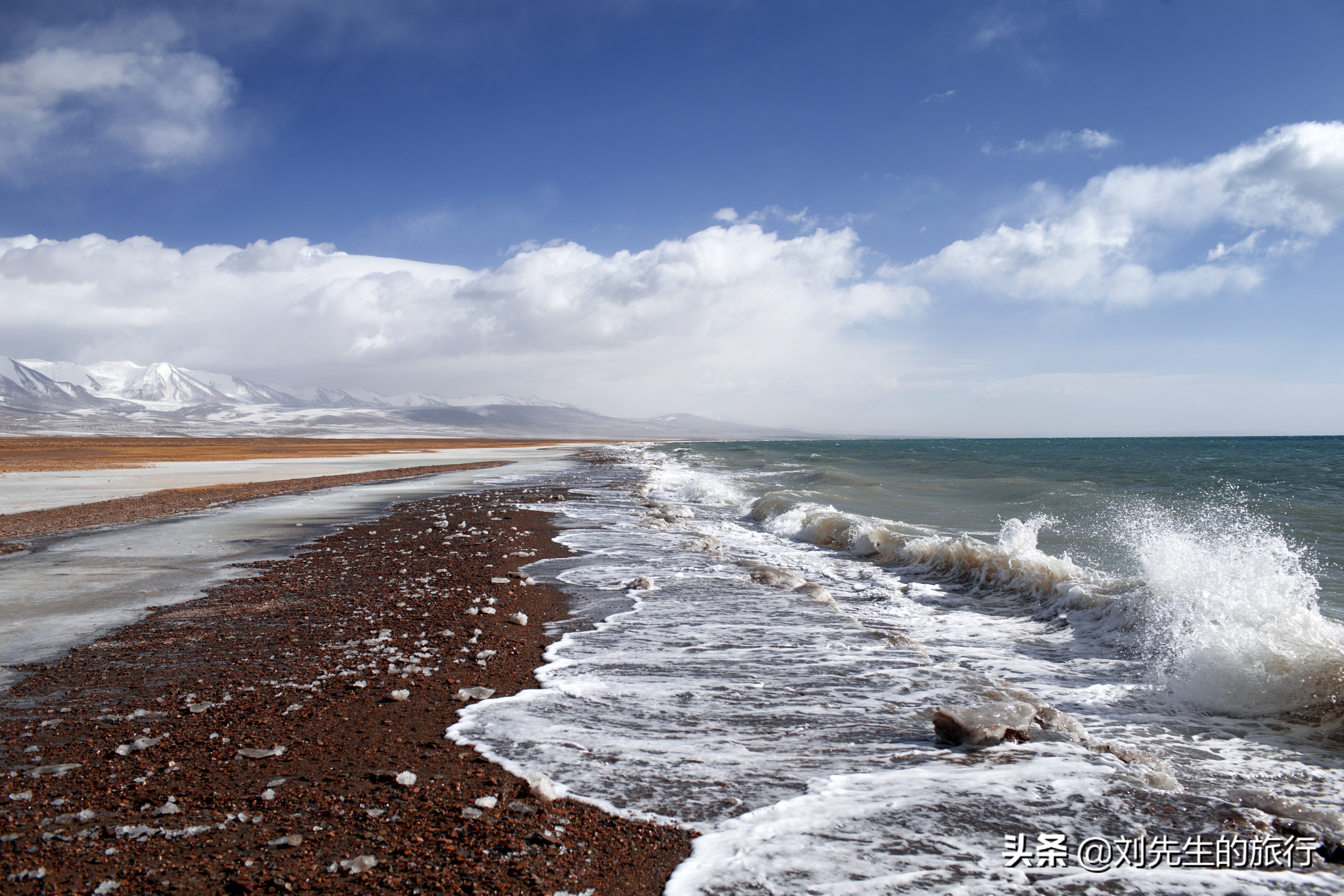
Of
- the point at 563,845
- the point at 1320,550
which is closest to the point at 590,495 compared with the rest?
the point at 1320,550

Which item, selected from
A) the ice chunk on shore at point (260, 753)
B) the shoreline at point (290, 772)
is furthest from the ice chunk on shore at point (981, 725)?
the ice chunk on shore at point (260, 753)

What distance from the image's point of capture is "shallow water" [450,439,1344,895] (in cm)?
376

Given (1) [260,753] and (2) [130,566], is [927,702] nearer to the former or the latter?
(1) [260,753]

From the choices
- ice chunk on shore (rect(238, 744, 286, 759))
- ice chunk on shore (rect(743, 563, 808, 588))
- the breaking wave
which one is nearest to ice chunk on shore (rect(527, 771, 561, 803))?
ice chunk on shore (rect(238, 744, 286, 759))

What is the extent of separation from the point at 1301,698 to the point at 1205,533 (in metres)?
11.5

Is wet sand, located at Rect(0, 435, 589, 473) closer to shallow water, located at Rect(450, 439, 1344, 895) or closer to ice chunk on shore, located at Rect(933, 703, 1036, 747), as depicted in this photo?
shallow water, located at Rect(450, 439, 1344, 895)

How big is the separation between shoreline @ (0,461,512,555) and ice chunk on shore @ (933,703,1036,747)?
16.9 m

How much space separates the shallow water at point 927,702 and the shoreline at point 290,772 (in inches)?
17.3

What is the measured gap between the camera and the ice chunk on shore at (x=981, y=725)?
4887mm

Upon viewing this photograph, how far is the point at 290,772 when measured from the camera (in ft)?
14.0

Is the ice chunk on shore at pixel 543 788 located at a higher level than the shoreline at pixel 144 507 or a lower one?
higher

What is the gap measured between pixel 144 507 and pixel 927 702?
2381 centimetres

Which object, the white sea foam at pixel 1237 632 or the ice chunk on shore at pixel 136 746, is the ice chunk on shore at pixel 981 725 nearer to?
the white sea foam at pixel 1237 632

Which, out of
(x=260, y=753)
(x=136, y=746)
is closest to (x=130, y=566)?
(x=136, y=746)
